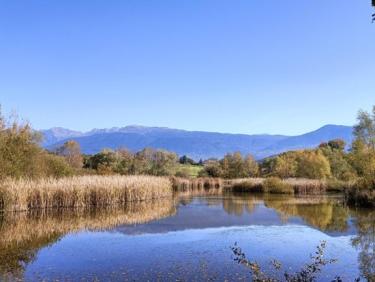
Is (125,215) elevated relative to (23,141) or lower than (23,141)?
lower

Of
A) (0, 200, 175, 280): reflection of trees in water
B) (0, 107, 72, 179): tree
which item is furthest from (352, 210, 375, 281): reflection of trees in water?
(0, 107, 72, 179): tree

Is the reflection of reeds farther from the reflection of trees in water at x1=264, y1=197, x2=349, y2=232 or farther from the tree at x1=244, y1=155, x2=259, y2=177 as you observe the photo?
the tree at x1=244, y1=155, x2=259, y2=177

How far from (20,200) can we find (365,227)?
593 inches

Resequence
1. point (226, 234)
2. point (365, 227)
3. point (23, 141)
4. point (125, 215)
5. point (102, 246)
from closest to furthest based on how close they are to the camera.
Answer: point (102, 246), point (226, 234), point (365, 227), point (125, 215), point (23, 141)

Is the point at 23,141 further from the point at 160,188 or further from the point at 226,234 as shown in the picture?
the point at 226,234

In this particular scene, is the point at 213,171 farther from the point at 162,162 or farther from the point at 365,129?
the point at 365,129

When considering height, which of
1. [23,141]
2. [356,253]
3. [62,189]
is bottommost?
[356,253]

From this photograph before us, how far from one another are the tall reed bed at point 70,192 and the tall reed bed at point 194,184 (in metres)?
16.4

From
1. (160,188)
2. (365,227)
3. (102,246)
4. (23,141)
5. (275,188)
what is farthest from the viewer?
(275,188)

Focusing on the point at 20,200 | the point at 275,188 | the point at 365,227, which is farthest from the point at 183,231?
the point at 275,188

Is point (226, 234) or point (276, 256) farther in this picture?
point (226, 234)

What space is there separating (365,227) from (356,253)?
5400 mm

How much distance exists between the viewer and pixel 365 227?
17531 millimetres

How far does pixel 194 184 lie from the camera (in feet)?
164
